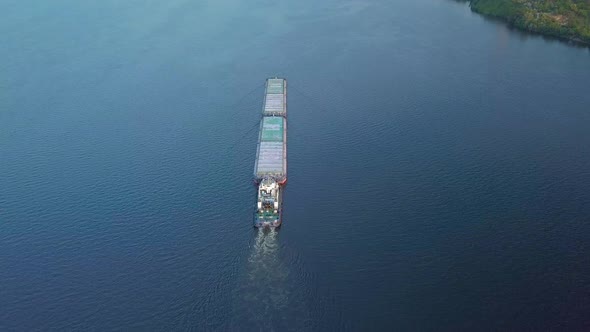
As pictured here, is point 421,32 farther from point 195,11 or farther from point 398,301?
point 398,301

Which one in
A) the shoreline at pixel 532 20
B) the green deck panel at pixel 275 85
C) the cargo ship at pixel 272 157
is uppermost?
the shoreline at pixel 532 20

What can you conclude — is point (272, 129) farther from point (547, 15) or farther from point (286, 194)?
point (547, 15)

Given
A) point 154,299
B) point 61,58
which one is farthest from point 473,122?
point 61,58

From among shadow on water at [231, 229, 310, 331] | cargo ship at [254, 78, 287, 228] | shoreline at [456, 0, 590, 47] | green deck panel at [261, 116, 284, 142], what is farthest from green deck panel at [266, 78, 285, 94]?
shoreline at [456, 0, 590, 47]

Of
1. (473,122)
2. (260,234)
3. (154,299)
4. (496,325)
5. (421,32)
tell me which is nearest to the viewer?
(496,325)

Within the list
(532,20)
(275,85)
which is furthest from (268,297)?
(532,20)

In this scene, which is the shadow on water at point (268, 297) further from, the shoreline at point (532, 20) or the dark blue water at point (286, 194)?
the shoreline at point (532, 20)

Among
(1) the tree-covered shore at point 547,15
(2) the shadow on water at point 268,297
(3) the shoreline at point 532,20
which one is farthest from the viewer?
(1) the tree-covered shore at point 547,15

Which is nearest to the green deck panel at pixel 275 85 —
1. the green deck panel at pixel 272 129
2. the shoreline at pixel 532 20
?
the green deck panel at pixel 272 129
